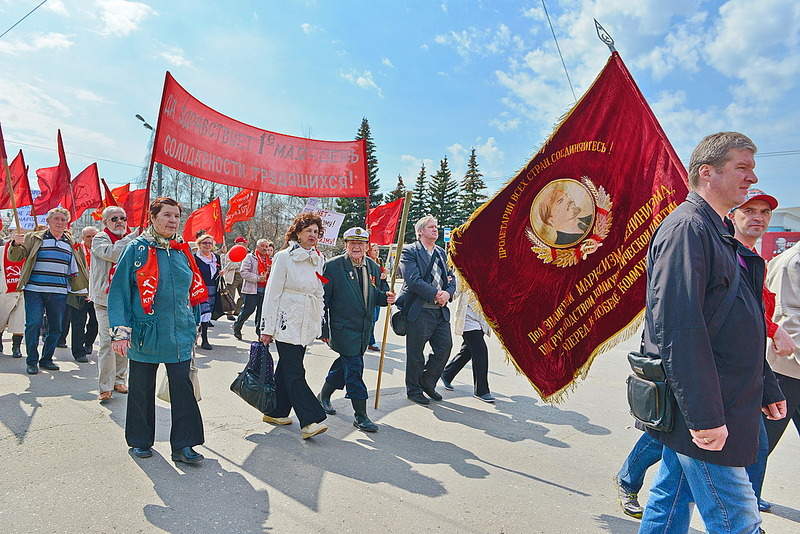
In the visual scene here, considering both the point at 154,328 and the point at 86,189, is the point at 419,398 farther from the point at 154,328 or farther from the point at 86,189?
the point at 86,189

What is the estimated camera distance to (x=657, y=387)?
2201 mm

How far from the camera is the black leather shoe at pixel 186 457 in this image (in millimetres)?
4004

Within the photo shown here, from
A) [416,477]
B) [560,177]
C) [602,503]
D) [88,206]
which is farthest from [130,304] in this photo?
[88,206]

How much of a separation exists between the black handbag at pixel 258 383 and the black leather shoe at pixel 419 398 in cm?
178

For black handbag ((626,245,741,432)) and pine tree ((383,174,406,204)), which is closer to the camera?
black handbag ((626,245,741,432))

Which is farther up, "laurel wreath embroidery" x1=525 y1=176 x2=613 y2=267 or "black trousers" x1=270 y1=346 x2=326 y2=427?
"laurel wreath embroidery" x1=525 y1=176 x2=613 y2=267

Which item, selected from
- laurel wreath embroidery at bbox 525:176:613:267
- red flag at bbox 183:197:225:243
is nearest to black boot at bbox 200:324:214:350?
red flag at bbox 183:197:225:243

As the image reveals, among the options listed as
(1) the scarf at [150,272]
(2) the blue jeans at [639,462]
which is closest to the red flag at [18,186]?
(1) the scarf at [150,272]

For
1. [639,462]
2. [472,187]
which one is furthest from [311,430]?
[472,187]

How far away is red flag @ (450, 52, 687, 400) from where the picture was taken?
12.6 ft

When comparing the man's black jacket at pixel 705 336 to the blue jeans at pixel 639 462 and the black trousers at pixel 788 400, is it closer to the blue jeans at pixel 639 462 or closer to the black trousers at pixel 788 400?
the blue jeans at pixel 639 462

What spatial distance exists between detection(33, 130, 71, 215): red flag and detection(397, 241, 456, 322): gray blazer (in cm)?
706

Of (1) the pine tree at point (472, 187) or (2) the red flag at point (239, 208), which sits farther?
(1) the pine tree at point (472, 187)

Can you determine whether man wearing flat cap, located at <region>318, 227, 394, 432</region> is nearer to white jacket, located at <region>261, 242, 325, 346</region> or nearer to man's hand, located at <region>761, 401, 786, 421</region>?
white jacket, located at <region>261, 242, 325, 346</region>
